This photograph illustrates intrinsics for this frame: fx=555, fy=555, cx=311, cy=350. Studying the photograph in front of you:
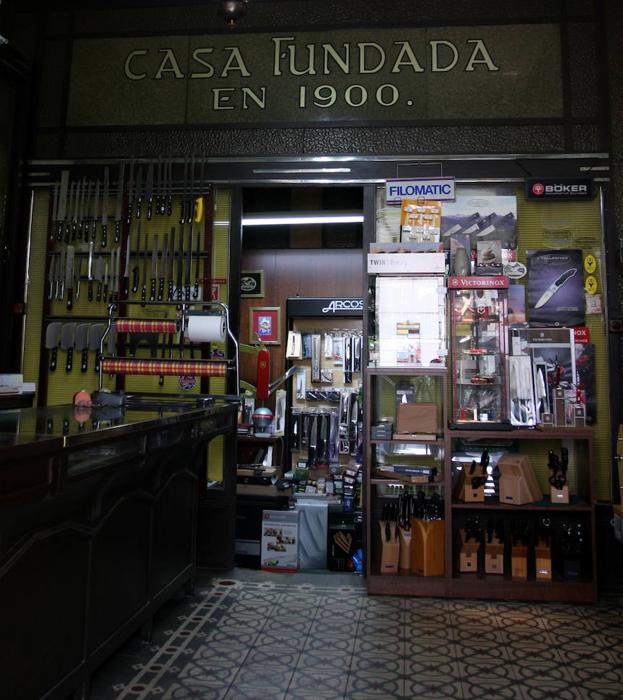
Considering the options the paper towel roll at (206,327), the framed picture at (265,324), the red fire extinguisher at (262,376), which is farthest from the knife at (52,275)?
the framed picture at (265,324)

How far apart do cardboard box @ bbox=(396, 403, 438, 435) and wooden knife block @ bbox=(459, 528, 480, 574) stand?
80 centimetres

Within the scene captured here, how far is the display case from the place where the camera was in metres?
4.04

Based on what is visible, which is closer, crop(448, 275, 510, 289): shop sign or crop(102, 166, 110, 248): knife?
crop(448, 275, 510, 289): shop sign

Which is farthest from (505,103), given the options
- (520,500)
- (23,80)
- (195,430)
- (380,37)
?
(23,80)

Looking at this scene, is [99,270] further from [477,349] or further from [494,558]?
[494,558]

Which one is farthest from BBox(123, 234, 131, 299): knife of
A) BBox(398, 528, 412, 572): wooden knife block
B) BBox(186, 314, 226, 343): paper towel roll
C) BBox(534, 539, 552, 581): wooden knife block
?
BBox(534, 539, 552, 581): wooden knife block

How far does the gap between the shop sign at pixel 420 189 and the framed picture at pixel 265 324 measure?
213 cm

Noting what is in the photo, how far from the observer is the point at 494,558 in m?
3.81

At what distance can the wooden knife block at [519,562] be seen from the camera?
3768 millimetres

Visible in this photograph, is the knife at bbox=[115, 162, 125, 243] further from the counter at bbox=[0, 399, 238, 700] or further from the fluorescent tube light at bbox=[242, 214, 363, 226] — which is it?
the counter at bbox=[0, 399, 238, 700]

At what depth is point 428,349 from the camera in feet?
13.0

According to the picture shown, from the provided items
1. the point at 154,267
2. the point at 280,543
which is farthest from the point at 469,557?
the point at 154,267

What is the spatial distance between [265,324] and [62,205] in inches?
92.5

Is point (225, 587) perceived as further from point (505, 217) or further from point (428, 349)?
point (505, 217)
